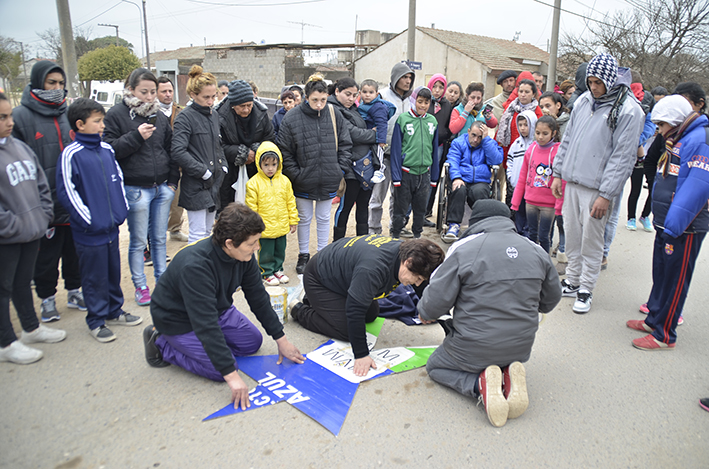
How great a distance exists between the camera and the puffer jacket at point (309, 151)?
479cm

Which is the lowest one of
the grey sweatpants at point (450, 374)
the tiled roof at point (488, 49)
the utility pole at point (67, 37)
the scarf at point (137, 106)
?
the grey sweatpants at point (450, 374)

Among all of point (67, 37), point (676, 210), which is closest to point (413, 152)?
point (676, 210)

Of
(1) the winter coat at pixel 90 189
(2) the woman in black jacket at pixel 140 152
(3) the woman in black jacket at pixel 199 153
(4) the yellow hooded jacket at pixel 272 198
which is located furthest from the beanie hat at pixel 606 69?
(1) the winter coat at pixel 90 189

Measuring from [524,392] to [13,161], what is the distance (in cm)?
356

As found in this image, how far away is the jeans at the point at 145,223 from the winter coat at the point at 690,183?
4.16m

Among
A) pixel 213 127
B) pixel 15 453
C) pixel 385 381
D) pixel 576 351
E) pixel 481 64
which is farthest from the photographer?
pixel 481 64

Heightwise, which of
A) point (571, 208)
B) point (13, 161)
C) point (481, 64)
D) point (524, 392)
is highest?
point (481, 64)

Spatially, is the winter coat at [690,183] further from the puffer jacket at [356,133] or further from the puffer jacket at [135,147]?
the puffer jacket at [135,147]

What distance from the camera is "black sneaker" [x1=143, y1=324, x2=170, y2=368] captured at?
312cm

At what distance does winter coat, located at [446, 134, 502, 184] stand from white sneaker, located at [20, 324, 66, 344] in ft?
15.3

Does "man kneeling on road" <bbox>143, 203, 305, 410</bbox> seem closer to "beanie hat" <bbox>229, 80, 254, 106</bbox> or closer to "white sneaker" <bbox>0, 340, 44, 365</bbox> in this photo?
"white sneaker" <bbox>0, 340, 44, 365</bbox>

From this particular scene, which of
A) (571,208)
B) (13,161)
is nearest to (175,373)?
(13,161)

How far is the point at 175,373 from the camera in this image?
10.3ft

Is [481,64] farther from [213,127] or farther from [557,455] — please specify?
[557,455]
